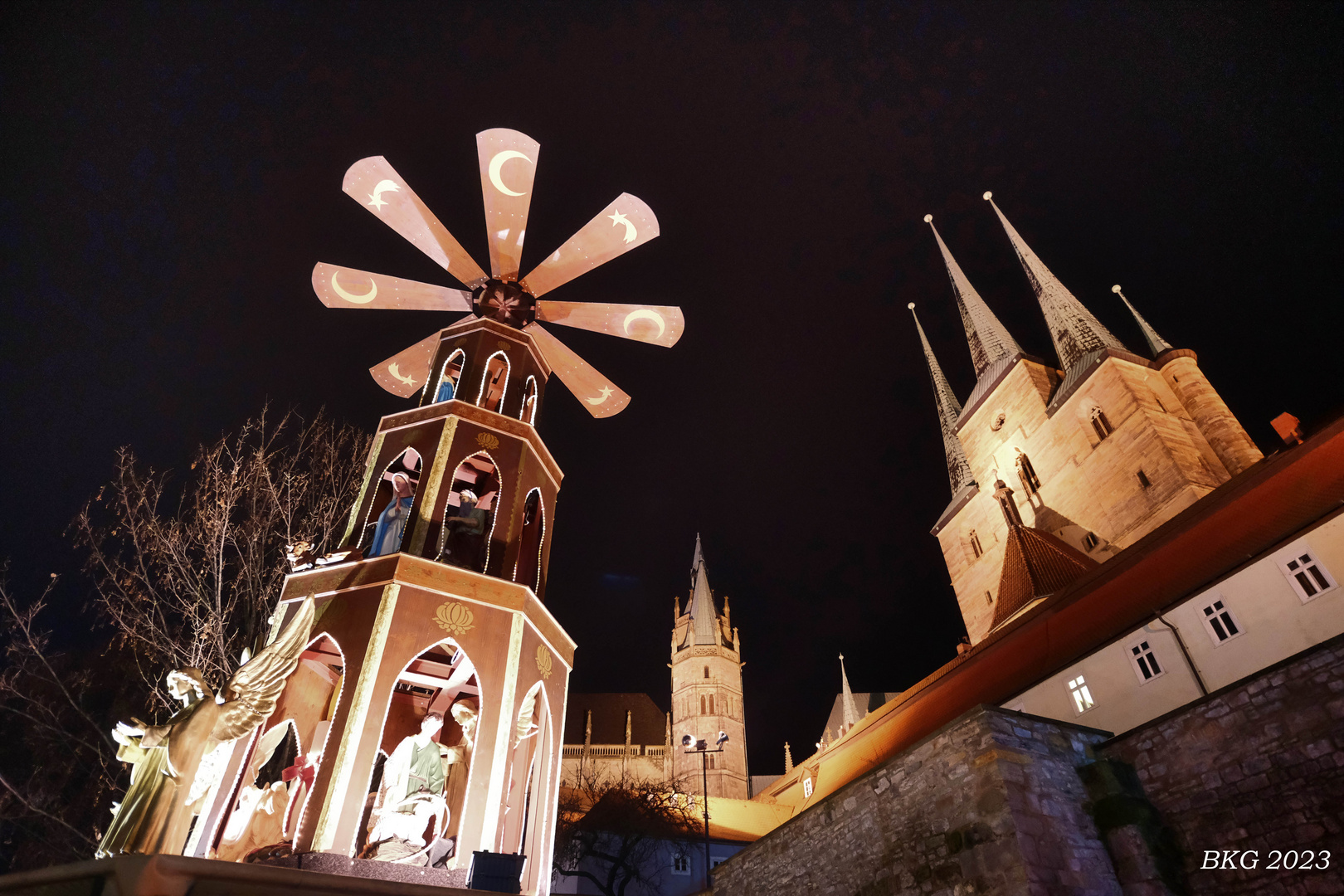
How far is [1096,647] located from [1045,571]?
7.78 m

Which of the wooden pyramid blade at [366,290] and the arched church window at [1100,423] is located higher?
the arched church window at [1100,423]

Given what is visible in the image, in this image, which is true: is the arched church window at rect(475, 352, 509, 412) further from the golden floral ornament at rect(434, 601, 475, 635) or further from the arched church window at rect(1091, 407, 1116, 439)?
the arched church window at rect(1091, 407, 1116, 439)

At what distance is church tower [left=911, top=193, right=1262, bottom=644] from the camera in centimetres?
2284

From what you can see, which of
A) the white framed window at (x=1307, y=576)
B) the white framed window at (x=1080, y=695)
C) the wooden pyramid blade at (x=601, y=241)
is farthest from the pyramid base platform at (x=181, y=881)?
the white framed window at (x=1080, y=695)

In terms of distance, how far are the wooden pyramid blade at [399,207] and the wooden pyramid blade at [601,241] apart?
1.09 m

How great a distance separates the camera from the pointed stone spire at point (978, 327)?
3542cm

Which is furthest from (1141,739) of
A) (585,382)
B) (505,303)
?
(505,303)

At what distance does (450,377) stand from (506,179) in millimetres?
2567

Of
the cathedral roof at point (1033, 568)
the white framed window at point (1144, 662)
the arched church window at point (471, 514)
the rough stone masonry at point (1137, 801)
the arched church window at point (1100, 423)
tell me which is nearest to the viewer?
the arched church window at point (471, 514)

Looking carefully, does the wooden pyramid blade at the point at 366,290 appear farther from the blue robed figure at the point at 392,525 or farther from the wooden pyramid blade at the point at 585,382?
the blue robed figure at the point at 392,525

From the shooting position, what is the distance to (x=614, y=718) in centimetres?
5519

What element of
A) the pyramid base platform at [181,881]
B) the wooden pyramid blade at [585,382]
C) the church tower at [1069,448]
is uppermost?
the church tower at [1069,448]

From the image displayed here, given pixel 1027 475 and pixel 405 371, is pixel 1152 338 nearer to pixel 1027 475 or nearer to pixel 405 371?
pixel 1027 475

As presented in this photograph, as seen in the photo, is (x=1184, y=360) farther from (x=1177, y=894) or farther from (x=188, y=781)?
(x=188, y=781)
